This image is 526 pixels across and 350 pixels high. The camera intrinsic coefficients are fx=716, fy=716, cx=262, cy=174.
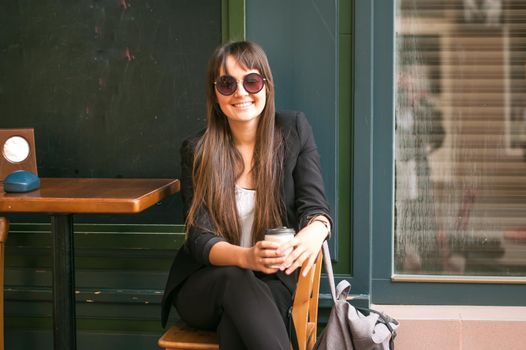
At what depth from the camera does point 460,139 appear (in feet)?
9.95

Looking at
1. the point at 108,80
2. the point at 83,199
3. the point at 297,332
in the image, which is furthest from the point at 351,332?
the point at 108,80

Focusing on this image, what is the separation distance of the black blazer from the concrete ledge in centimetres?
75

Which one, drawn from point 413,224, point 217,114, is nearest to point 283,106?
point 217,114

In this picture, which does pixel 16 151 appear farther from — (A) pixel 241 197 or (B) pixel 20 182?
(A) pixel 241 197

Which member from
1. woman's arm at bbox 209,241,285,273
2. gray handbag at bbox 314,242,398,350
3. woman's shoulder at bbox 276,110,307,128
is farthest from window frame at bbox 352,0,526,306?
woman's arm at bbox 209,241,285,273

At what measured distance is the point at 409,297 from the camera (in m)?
3.06

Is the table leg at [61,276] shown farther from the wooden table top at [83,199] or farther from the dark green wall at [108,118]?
the dark green wall at [108,118]

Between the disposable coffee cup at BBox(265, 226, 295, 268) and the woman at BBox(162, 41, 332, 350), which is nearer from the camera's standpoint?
the disposable coffee cup at BBox(265, 226, 295, 268)

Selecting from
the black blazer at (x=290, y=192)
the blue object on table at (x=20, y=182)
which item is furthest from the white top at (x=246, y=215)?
the blue object on table at (x=20, y=182)

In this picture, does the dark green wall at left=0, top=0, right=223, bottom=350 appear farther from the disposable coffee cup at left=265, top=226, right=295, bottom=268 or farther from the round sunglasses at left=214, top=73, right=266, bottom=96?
the disposable coffee cup at left=265, top=226, right=295, bottom=268

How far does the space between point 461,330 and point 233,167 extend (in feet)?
4.04

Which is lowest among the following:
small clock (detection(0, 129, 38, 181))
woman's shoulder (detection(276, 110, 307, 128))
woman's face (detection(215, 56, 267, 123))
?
small clock (detection(0, 129, 38, 181))

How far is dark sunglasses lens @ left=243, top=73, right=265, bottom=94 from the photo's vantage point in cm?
241

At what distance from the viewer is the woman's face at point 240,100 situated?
2426 mm
